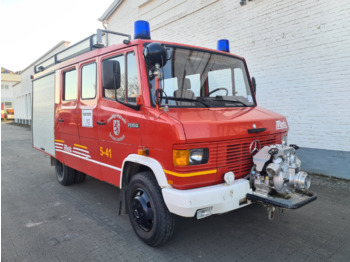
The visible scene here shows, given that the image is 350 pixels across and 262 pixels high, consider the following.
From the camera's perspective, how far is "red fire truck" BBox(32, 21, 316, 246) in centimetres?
275

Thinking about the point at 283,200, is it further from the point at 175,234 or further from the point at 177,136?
the point at 175,234

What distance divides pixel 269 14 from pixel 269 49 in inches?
35.1

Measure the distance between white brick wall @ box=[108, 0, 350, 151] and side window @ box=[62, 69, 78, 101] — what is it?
15.6 feet

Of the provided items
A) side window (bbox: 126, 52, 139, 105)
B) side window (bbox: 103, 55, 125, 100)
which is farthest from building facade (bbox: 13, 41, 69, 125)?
side window (bbox: 126, 52, 139, 105)

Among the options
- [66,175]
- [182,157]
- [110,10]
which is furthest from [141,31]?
[110,10]

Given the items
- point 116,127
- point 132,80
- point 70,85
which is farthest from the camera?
point 70,85

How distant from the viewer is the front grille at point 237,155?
2.92m

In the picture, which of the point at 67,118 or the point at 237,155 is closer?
the point at 237,155

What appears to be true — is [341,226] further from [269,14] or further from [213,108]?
[269,14]

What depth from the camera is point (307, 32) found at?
241 inches

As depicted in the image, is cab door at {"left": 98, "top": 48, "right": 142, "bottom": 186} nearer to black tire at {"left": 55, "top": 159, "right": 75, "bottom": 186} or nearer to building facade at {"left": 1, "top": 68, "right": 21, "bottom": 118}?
black tire at {"left": 55, "top": 159, "right": 75, "bottom": 186}

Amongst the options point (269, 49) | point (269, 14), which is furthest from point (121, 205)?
point (269, 14)

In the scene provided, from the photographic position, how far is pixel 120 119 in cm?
349

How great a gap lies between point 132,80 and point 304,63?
4.70m
